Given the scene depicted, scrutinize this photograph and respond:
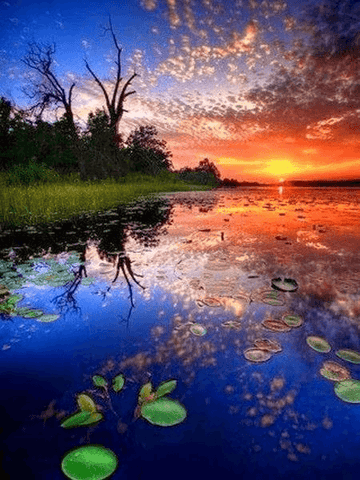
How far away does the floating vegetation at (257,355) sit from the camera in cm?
159

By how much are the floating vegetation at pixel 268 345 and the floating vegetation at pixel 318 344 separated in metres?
0.21

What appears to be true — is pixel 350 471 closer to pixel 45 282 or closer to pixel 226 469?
pixel 226 469

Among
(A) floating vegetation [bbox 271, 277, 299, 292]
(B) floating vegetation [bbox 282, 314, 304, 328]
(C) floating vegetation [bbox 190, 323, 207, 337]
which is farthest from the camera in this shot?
(A) floating vegetation [bbox 271, 277, 299, 292]

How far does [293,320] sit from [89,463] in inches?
62.3

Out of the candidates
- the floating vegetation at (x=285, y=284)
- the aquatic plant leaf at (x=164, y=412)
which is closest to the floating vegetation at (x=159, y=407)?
the aquatic plant leaf at (x=164, y=412)

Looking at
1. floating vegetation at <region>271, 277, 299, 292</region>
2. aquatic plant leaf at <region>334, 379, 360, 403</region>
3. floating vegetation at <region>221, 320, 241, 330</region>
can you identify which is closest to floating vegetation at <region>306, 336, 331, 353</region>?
aquatic plant leaf at <region>334, 379, 360, 403</region>

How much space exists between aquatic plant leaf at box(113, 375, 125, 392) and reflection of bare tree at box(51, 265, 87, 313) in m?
1.00

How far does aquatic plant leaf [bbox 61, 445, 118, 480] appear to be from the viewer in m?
0.96

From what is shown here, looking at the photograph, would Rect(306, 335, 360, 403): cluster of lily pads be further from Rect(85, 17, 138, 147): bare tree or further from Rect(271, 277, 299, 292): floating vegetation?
Rect(85, 17, 138, 147): bare tree

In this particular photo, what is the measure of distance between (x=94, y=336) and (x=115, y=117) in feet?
77.0

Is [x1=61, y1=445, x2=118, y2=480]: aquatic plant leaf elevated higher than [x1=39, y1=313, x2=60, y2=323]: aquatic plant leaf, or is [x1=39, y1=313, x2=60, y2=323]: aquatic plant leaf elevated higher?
[x1=61, y1=445, x2=118, y2=480]: aquatic plant leaf

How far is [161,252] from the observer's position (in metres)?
4.24

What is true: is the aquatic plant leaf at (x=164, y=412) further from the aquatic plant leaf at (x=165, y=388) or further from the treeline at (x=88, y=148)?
the treeline at (x=88, y=148)

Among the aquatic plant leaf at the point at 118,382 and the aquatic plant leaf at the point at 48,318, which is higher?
the aquatic plant leaf at the point at 118,382
